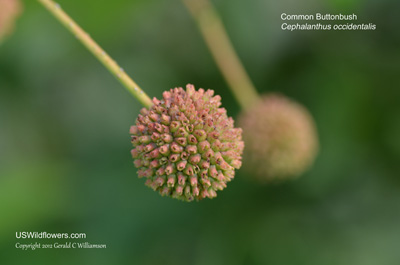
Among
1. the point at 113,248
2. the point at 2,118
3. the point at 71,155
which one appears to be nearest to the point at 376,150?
the point at 113,248

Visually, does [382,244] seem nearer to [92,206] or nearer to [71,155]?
[92,206]

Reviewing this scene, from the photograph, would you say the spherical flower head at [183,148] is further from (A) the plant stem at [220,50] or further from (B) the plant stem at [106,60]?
(A) the plant stem at [220,50]

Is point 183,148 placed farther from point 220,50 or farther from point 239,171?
point 239,171

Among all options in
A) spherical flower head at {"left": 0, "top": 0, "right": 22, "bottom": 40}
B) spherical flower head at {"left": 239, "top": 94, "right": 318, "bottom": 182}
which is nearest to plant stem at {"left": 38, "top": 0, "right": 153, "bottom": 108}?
spherical flower head at {"left": 0, "top": 0, "right": 22, "bottom": 40}

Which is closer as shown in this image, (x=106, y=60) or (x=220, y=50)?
(x=106, y=60)

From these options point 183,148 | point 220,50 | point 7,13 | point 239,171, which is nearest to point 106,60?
point 183,148

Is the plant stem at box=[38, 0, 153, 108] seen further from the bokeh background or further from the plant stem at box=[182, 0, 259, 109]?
the bokeh background

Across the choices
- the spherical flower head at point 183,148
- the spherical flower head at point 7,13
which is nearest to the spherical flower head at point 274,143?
the spherical flower head at point 183,148
